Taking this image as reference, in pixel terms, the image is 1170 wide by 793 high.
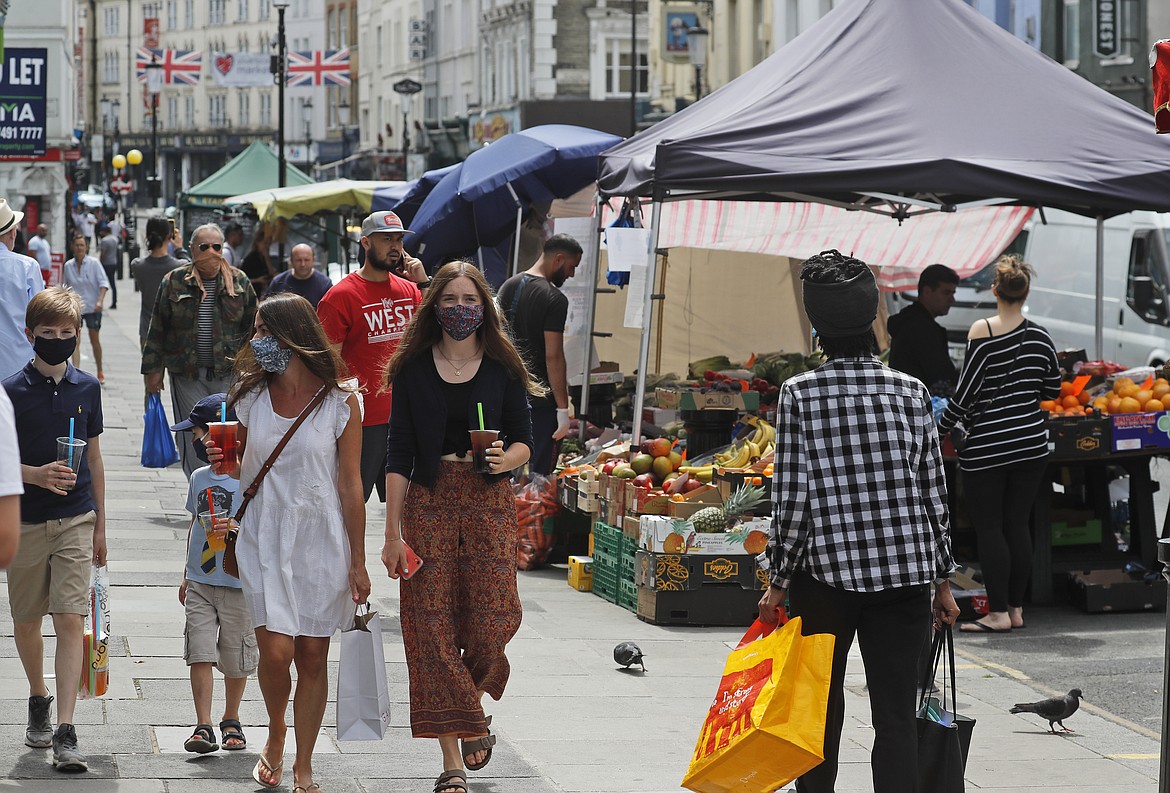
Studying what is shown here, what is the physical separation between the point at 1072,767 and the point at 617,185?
5.20m

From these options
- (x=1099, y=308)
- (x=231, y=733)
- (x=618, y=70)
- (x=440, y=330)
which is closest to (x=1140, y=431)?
(x=1099, y=308)

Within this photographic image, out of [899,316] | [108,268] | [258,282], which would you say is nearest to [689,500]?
[899,316]

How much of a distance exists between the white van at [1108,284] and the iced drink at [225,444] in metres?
10.9

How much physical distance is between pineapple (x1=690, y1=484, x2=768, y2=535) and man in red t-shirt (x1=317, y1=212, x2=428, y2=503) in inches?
74.6

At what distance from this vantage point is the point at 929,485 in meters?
5.05

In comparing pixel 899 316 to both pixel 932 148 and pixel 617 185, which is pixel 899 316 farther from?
pixel 617 185

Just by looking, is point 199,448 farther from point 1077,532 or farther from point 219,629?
point 1077,532

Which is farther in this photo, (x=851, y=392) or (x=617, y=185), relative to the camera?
(x=617, y=185)

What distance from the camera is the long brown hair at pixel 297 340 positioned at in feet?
18.2

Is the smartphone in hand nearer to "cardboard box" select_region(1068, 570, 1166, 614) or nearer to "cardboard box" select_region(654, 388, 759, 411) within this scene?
"cardboard box" select_region(1068, 570, 1166, 614)

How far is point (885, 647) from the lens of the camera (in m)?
4.98

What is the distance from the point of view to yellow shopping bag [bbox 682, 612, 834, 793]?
4.65 m

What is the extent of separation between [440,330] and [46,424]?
143 cm

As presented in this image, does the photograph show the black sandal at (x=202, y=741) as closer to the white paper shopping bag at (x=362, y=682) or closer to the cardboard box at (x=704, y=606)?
the white paper shopping bag at (x=362, y=682)
